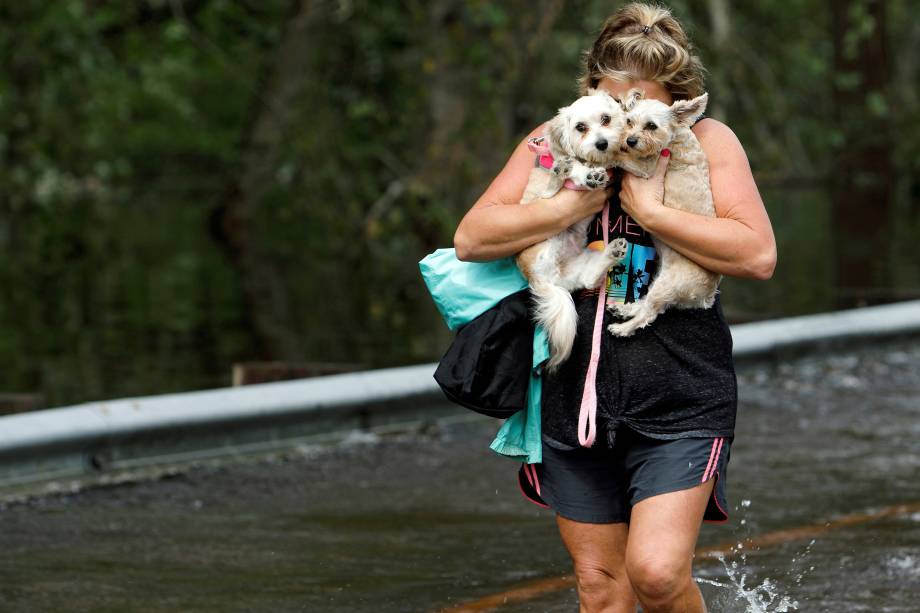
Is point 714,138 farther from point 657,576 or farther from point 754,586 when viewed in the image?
point 754,586

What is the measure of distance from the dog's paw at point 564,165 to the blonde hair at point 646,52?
0.26m

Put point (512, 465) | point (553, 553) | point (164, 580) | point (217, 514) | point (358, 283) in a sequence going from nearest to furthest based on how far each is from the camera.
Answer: point (164, 580), point (553, 553), point (217, 514), point (512, 465), point (358, 283)

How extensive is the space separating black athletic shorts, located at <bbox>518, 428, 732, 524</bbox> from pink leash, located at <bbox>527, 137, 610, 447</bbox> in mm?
98

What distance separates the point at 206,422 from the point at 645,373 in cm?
439

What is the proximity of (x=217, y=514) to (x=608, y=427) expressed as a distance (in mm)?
3515

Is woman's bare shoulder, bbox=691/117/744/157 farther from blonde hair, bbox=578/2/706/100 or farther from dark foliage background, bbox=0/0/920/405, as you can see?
dark foliage background, bbox=0/0/920/405

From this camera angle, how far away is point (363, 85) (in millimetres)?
22703

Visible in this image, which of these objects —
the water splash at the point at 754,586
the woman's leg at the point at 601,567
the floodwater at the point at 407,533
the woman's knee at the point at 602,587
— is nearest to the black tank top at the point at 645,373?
the woman's leg at the point at 601,567

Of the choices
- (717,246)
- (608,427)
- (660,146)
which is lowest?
(608,427)

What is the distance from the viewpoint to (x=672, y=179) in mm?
4422

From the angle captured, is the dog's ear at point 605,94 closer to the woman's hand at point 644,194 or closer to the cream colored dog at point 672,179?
the cream colored dog at point 672,179

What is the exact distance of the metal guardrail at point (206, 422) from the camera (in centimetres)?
779

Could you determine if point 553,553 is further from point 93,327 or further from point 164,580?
point 93,327

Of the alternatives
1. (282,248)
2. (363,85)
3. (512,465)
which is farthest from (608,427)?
(282,248)
